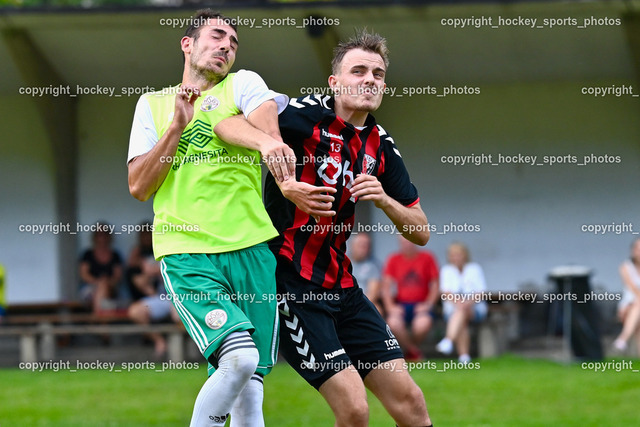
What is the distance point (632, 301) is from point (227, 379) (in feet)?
25.6

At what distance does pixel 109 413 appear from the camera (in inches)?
333

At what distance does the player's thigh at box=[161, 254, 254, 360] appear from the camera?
14.7 ft

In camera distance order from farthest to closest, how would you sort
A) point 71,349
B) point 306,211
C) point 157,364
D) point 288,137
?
point 71,349 → point 157,364 → point 288,137 → point 306,211

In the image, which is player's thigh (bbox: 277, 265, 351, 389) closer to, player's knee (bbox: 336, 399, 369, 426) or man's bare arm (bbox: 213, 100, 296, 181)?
player's knee (bbox: 336, 399, 369, 426)

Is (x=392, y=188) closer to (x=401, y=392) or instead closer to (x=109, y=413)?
(x=401, y=392)

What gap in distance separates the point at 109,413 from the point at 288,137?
14.5 feet

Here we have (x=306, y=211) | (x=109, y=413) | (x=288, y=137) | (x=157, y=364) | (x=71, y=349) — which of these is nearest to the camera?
(x=306, y=211)

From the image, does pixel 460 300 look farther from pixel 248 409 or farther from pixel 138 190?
pixel 138 190

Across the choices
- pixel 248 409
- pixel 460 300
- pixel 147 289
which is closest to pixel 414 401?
pixel 248 409

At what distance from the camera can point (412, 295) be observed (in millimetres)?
11141

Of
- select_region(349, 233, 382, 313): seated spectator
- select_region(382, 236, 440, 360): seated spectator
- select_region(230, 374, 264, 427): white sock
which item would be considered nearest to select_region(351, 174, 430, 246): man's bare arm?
select_region(230, 374, 264, 427): white sock

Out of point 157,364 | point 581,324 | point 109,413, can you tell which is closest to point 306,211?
point 109,413

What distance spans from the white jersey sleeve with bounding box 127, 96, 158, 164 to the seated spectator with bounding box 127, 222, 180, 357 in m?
7.19

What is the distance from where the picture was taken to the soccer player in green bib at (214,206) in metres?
4.49
